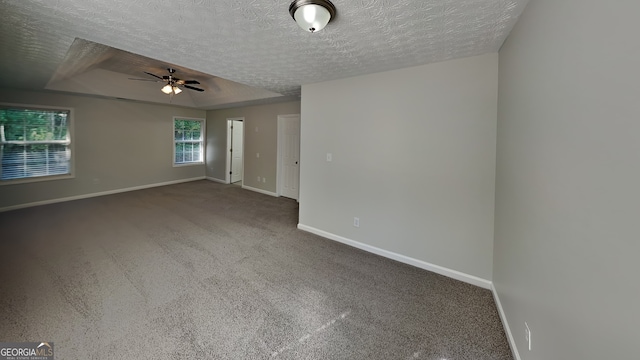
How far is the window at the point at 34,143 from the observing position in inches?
176

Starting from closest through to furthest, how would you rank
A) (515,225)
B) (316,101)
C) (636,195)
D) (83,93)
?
(636,195)
(515,225)
(316,101)
(83,93)

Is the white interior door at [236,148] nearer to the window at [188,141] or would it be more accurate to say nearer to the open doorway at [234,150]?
the open doorway at [234,150]

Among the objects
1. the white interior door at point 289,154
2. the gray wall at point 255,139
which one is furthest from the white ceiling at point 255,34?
the gray wall at point 255,139

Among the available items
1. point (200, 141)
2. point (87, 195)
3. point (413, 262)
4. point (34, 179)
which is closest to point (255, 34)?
point (413, 262)

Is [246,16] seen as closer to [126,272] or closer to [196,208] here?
[126,272]

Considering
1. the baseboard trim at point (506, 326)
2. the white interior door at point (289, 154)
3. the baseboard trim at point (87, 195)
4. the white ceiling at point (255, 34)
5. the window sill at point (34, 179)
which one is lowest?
the baseboard trim at point (506, 326)

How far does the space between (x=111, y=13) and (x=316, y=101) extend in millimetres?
2300

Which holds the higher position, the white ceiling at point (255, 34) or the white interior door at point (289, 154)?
the white ceiling at point (255, 34)

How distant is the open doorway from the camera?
7.19 metres

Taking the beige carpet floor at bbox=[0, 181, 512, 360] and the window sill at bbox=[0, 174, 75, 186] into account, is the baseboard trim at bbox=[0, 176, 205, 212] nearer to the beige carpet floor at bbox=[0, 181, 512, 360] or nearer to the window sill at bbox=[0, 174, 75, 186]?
the window sill at bbox=[0, 174, 75, 186]

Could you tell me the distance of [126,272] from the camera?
250cm

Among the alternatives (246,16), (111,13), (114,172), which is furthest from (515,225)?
(114,172)

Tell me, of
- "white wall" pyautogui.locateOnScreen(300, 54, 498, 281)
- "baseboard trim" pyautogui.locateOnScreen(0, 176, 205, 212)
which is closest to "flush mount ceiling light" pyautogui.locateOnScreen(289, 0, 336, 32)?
"white wall" pyautogui.locateOnScreen(300, 54, 498, 281)

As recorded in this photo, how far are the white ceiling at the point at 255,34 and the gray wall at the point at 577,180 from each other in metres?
0.48
